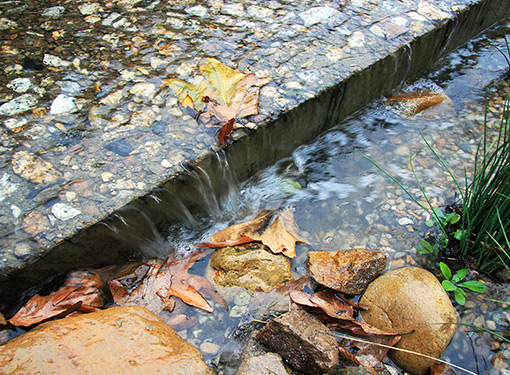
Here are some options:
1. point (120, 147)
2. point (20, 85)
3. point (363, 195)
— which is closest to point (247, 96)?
point (120, 147)

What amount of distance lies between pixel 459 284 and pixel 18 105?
2.64 metres

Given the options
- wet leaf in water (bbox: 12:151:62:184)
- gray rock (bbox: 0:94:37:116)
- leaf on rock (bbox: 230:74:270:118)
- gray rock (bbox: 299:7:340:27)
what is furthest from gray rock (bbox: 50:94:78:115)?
gray rock (bbox: 299:7:340:27)

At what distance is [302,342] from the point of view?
1.51 meters

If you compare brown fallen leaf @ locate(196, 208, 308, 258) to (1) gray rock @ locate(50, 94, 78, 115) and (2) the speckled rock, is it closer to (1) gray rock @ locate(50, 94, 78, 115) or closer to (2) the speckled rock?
(2) the speckled rock

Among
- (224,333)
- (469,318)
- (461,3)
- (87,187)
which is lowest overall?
(224,333)

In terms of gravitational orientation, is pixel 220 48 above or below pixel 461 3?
below

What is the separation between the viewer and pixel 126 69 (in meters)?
2.46

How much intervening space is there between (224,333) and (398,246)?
110 centimetres

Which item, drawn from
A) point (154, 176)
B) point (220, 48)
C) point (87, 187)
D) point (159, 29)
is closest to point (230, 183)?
point (154, 176)

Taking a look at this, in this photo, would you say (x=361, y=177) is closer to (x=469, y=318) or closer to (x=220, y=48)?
(x=469, y=318)

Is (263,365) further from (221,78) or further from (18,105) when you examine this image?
(18,105)

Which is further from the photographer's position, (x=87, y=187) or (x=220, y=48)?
(x=220, y=48)

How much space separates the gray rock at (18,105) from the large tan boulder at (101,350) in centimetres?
129

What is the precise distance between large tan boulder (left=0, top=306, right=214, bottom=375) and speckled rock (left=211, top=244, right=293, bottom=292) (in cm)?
48
